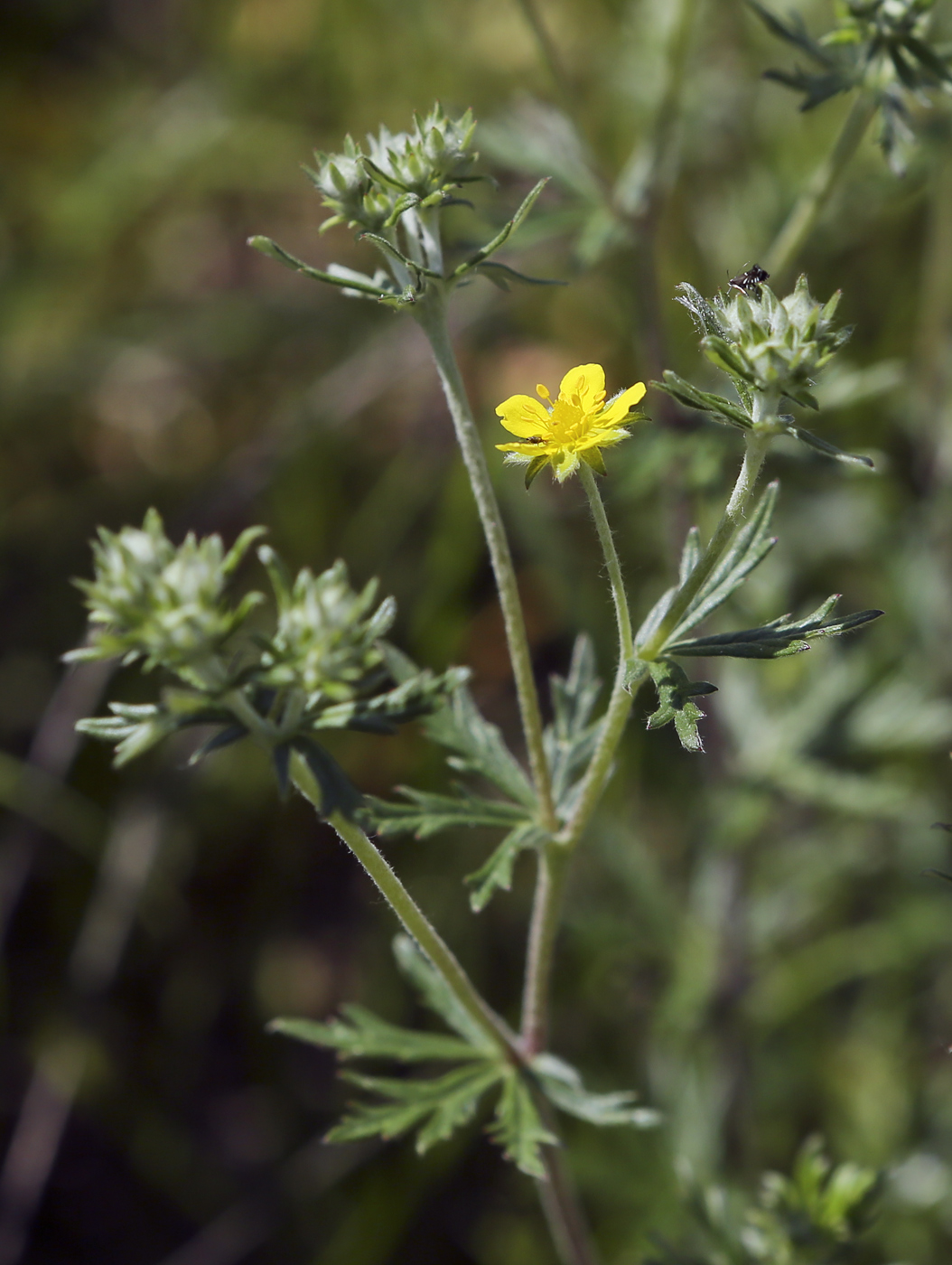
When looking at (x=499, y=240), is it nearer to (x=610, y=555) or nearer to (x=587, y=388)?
(x=587, y=388)

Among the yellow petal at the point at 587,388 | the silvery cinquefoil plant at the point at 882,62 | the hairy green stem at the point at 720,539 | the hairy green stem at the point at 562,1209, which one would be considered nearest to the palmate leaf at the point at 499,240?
the yellow petal at the point at 587,388

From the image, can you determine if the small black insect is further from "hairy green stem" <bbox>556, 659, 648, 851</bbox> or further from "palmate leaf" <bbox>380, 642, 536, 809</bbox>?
"palmate leaf" <bbox>380, 642, 536, 809</bbox>

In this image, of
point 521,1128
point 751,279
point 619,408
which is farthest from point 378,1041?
point 751,279

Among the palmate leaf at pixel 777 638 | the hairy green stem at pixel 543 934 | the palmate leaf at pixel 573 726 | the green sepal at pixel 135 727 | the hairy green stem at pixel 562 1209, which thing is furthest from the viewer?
the hairy green stem at pixel 562 1209

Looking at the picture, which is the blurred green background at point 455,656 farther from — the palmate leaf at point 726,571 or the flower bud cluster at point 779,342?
the flower bud cluster at point 779,342

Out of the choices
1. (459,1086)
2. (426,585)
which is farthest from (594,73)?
(459,1086)

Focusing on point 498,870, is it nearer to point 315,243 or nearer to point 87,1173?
point 87,1173

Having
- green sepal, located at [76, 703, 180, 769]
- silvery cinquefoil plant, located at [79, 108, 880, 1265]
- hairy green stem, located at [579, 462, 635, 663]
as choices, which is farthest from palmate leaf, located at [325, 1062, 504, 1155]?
hairy green stem, located at [579, 462, 635, 663]
